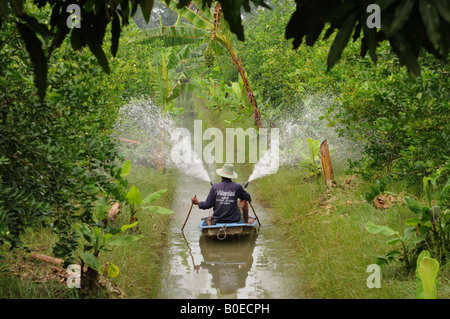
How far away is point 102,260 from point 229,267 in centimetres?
214

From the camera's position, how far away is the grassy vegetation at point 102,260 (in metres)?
5.21

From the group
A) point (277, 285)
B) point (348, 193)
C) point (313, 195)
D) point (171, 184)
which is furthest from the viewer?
point (171, 184)

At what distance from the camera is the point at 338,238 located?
7.19m

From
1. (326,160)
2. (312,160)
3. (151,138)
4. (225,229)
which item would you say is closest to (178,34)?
(151,138)

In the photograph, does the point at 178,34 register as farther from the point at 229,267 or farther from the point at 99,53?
the point at 99,53

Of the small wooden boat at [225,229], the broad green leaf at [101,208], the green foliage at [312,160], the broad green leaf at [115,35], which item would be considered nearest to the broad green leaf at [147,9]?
the broad green leaf at [115,35]

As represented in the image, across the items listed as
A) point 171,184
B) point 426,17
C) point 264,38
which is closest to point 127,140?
point 171,184

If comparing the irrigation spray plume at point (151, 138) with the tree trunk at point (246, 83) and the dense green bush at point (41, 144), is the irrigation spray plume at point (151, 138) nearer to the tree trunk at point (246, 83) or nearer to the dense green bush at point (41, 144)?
the tree trunk at point (246, 83)

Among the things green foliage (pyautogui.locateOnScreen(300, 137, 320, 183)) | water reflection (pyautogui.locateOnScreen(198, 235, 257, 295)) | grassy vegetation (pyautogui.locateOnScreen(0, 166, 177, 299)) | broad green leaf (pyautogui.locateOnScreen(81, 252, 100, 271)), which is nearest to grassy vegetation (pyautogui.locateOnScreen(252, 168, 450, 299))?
green foliage (pyautogui.locateOnScreen(300, 137, 320, 183))

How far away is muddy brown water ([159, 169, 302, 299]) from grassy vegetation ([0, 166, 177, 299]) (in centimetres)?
23

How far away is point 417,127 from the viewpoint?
575cm

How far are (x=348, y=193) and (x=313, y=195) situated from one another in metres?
0.97

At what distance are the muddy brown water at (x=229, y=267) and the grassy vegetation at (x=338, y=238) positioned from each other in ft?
0.84
